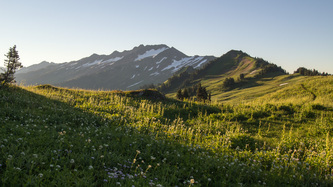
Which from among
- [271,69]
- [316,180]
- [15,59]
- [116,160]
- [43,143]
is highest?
[271,69]

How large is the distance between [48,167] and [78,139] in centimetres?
189

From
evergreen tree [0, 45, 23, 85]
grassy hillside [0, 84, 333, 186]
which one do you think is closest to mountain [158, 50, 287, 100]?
evergreen tree [0, 45, 23, 85]

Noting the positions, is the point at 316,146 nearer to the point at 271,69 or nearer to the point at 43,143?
the point at 43,143

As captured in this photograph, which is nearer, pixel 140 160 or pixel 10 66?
pixel 140 160

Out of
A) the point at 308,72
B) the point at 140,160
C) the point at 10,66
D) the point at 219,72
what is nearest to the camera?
the point at 140,160

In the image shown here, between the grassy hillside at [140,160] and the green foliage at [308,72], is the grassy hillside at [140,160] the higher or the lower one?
the lower one

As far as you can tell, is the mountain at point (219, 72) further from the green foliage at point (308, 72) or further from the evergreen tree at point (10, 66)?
the evergreen tree at point (10, 66)

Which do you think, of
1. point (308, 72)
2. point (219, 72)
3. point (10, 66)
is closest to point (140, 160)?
point (10, 66)

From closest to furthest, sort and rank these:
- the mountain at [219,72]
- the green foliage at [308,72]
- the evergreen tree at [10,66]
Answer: the evergreen tree at [10,66], the green foliage at [308,72], the mountain at [219,72]

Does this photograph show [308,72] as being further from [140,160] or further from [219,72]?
[140,160]

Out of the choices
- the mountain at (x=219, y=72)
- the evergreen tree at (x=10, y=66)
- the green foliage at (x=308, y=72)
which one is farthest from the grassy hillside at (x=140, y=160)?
the mountain at (x=219, y=72)

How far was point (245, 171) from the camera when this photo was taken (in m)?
5.27

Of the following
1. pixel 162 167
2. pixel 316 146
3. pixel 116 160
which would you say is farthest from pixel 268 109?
pixel 116 160

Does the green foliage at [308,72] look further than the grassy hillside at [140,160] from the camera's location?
Yes
